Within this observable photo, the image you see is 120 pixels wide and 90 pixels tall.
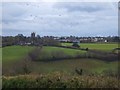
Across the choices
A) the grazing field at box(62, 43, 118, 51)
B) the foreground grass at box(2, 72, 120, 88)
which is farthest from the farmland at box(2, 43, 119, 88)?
the foreground grass at box(2, 72, 120, 88)

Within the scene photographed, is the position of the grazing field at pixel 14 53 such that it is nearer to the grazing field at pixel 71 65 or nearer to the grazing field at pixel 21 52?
the grazing field at pixel 21 52

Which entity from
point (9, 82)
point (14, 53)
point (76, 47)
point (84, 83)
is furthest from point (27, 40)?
point (84, 83)

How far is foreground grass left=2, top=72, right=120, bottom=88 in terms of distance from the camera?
10.7m

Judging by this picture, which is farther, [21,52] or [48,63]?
[21,52]

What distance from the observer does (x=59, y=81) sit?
11156mm

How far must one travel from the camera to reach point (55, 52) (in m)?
15.2

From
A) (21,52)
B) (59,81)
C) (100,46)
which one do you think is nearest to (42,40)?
(21,52)

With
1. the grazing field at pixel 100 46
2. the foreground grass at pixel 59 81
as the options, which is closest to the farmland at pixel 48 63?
the grazing field at pixel 100 46

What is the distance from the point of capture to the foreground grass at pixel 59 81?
10652 mm

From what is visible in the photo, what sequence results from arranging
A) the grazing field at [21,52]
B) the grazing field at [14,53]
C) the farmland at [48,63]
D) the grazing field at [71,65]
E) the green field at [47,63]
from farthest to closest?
the grazing field at [14,53], the grazing field at [21,52], the green field at [47,63], the grazing field at [71,65], the farmland at [48,63]

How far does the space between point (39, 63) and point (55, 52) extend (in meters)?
1.09

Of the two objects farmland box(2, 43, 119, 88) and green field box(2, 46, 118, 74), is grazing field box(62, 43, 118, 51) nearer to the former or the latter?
farmland box(2, 43, 119, 88)

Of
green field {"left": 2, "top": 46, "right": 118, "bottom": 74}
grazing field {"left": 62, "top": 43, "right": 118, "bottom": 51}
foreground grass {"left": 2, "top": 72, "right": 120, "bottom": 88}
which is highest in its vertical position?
grazing field {"left": 62, "top": 43, "right": 118, "bottom": 51}

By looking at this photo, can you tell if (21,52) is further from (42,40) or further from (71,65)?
(71,65)
